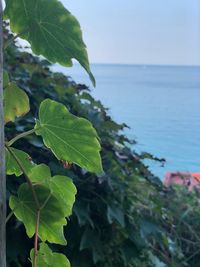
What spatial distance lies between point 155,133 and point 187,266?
1407 millimetres

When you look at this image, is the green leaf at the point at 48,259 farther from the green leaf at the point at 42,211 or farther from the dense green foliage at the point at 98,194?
the dense green foliage at the point at 98,194

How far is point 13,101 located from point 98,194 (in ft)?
2.39

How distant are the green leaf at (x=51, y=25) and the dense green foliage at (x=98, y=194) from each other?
0.64m

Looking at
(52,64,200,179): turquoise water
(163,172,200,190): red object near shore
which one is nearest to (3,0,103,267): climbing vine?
(52,64,200,179): turquoise water

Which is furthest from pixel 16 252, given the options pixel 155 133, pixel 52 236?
pixel 155 133

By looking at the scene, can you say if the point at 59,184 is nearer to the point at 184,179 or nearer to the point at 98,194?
the point at 98,194

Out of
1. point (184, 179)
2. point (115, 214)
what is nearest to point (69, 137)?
point (115, 214)

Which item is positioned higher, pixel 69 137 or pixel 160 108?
pixel 69 137

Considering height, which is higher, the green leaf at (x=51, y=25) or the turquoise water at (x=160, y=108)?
the green leaf at (x=51, y=25)

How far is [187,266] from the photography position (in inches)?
66.5

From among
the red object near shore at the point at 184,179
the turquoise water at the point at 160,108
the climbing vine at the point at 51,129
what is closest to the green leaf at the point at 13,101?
the climbing vine at the point at 51,129

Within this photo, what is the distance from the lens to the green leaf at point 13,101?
0.41m

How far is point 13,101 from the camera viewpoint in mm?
412

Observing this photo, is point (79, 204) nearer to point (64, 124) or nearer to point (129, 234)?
point (129, 234)
